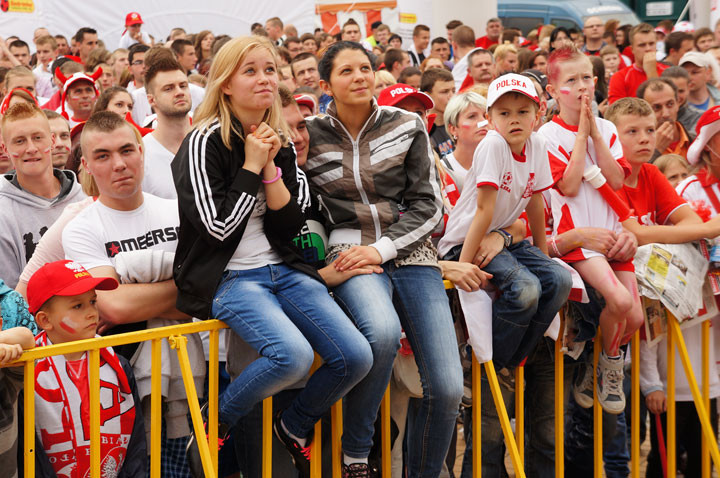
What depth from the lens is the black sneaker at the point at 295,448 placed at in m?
3.68

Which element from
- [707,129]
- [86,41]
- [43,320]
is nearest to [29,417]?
[43,320]

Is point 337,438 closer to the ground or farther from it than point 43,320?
closer to the ground

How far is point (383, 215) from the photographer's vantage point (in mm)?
3984

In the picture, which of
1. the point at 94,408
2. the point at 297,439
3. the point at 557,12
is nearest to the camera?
the point at 94,408

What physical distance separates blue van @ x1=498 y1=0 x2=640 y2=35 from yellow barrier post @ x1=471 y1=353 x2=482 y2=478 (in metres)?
18.1

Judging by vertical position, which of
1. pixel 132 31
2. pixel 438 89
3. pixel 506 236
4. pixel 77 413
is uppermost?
pixel 132 31

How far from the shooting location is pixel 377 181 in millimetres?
4004

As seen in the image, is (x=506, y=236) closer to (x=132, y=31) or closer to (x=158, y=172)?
(x=158, y=172)

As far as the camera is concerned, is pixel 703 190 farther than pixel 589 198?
Yes

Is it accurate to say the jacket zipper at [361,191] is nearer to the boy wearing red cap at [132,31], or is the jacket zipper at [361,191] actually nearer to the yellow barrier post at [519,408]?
the yellow barrier post at [519,408]

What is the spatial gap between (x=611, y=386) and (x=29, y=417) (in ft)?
9.44

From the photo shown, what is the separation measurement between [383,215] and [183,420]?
4.27ft

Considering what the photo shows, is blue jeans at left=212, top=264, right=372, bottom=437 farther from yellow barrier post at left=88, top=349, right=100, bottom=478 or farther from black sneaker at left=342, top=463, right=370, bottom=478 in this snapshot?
yellow barrier post at left=88, top=349, right=100, bottom=478

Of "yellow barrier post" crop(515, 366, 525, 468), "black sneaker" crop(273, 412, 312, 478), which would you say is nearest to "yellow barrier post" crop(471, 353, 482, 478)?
"yellow barrier post" crop(515, 366, 525, 468)
